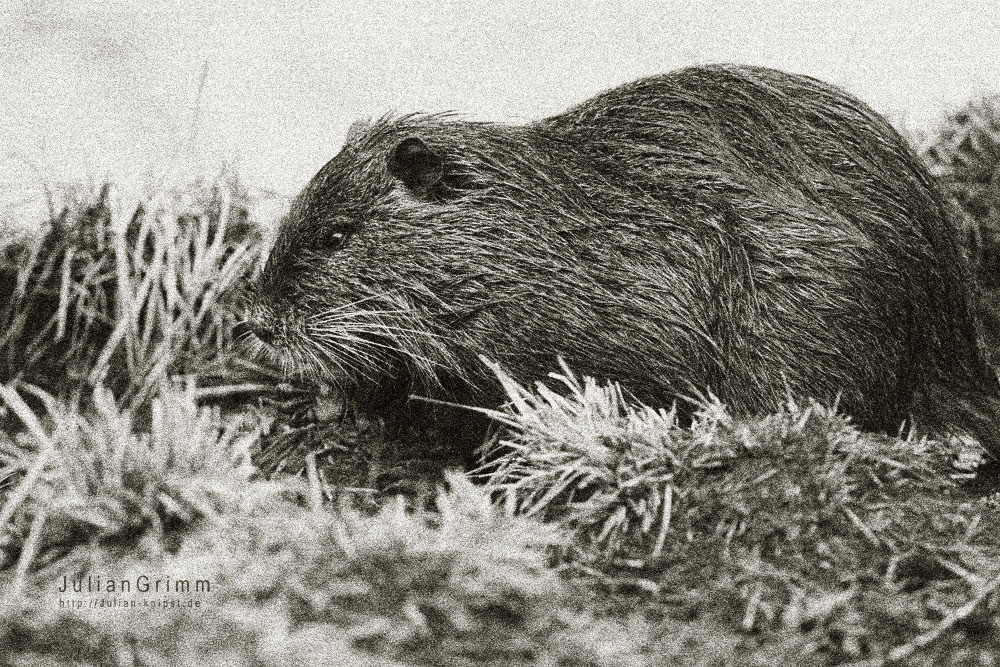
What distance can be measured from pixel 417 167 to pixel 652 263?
733mm

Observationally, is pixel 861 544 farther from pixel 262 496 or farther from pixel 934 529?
pixel 262 496

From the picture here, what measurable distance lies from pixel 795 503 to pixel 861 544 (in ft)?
0.50

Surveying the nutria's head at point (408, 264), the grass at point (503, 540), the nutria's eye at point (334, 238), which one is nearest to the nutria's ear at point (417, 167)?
the nutria's head at point (408, 264)

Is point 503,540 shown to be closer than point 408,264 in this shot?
Yes

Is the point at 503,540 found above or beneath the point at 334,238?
beneath

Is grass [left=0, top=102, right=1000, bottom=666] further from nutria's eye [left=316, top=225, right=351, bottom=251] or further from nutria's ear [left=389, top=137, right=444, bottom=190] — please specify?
nutria's ear [left=389, top=137, right=444, bottom=190]

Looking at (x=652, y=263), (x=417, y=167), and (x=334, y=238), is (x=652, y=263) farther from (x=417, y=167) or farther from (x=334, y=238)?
(x=334, y=238)

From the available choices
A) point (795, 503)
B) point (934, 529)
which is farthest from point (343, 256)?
point (934, 529)

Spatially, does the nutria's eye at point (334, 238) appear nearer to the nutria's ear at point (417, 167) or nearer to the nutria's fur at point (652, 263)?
the nutria's fur at point (652, 263)

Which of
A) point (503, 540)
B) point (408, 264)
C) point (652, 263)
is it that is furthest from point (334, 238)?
point (503, 540)

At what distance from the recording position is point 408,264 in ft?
9.23

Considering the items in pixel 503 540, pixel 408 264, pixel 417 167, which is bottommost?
pixel 503 540

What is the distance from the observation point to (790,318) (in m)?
2.78

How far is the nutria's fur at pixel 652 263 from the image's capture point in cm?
277
